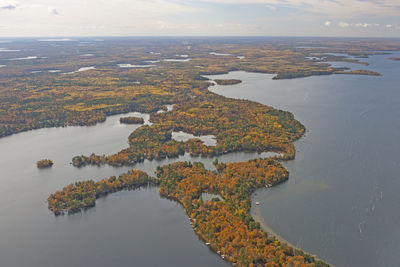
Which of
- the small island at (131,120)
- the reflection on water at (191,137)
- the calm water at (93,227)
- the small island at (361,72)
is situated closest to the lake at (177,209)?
the calm water at (93,227)

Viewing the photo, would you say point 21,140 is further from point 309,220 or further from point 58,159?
point 309,220

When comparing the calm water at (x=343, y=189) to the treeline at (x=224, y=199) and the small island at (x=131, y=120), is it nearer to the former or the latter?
the treeline at (x=224, y=199)

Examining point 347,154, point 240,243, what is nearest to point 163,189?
point 240,243

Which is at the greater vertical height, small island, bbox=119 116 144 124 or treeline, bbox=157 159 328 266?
small island, bbox=119 116 144 124

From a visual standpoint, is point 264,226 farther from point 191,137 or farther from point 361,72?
point 361,72

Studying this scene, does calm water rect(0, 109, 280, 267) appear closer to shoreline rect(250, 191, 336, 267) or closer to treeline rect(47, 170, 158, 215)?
treeline rect(47, 170, 158, 215)


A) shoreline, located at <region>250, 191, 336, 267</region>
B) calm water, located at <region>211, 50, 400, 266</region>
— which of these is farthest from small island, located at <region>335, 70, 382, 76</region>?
shoreline, located at <region>250, 191, 336, 267</region>

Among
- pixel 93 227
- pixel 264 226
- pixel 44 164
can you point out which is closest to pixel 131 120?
pixel 44 164
